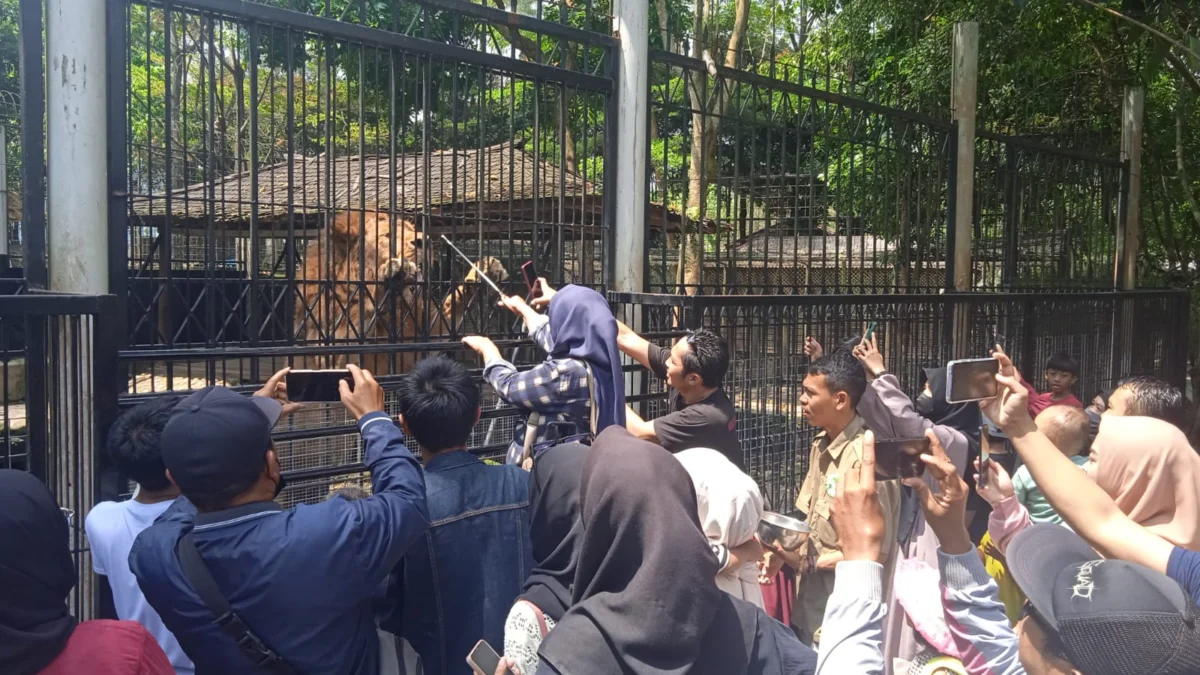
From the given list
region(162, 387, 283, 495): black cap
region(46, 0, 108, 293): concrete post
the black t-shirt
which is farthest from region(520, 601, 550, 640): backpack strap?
region(46, 0, 108, 293): concrete post

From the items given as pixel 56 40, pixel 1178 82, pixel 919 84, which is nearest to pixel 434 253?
pixel 56 40

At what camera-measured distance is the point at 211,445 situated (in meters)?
2.10

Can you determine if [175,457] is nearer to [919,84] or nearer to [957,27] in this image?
[957,27]

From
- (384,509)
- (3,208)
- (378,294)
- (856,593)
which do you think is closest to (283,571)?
(384,509)

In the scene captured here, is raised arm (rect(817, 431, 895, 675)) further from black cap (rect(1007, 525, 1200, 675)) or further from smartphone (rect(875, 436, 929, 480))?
smartphone (rect(875, 436, 929, 480))

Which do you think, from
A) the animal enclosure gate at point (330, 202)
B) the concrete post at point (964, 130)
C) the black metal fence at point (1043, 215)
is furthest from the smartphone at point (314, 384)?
the black metal fence at point (1043, 215)

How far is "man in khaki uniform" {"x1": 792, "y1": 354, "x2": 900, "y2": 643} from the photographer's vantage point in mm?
3477

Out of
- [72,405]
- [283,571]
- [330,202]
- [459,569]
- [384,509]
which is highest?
[330,202]

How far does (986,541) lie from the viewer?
3922 millimetres

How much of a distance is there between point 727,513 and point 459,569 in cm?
77

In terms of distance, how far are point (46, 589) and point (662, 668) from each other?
1245 millimetres

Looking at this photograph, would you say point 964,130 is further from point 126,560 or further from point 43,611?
point 43,611

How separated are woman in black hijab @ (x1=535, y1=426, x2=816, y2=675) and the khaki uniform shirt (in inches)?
63.2

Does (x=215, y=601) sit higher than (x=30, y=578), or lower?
lower
